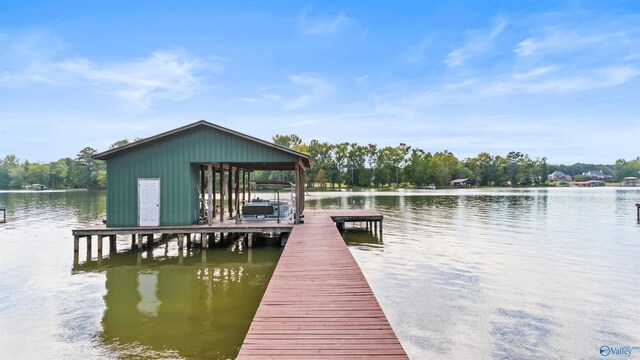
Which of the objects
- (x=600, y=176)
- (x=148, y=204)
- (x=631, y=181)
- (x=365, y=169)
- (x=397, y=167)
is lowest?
(x=148, y=204)

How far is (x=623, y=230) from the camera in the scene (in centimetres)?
2214

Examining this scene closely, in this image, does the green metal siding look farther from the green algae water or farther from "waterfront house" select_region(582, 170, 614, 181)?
"waterfront house" select_region(582, 170, 614, 181)

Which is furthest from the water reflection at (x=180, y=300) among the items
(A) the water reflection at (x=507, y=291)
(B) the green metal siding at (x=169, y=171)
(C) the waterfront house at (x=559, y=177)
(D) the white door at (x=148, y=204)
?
(C) the waterfront house at (x=559, y=177)

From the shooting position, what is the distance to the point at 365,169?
338 ft

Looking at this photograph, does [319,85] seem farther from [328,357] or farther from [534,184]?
[534,184]

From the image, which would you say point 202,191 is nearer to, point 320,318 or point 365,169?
point 320,318

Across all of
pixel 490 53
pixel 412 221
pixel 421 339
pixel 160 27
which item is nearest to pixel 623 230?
pixel 412 221

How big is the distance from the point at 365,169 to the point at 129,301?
95.0 meters

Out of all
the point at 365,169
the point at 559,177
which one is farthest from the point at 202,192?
the point at 559,177

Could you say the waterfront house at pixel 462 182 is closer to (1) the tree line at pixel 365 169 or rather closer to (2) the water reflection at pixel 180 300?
(1) the tree line at pixel 365 169

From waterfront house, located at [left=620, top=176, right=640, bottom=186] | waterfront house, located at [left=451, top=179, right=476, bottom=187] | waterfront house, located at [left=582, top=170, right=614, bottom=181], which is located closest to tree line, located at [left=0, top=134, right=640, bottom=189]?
waterfront house, located at [left=451, top=179, right=476, bottom=187]

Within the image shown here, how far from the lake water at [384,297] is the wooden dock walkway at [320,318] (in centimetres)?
127

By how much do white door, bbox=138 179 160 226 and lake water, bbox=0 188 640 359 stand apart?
147 centimetres

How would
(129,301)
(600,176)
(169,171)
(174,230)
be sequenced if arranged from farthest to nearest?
(600,176) → (169,171) → (174,230) → (129,301)
